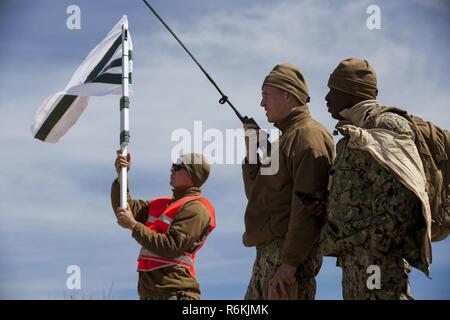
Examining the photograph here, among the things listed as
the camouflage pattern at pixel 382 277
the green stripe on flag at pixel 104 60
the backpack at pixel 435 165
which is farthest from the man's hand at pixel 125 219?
the backpack at pixel 435 165

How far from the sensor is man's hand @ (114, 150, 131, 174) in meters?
9.48

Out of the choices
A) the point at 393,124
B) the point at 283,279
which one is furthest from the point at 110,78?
the point at 393,124

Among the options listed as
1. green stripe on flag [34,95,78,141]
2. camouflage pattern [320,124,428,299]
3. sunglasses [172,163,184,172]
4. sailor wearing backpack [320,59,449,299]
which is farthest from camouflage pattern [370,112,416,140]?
green stripe on flag [34,95,78,141]

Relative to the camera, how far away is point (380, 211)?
7074 millimetres

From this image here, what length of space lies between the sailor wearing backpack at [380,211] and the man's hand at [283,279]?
1.30 feet

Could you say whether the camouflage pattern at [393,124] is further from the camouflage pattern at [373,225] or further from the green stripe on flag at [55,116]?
the green stripe on flag at [55,116]

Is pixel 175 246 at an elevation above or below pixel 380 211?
above

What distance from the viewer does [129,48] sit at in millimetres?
10477

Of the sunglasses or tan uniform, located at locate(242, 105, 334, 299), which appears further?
the sunglasses

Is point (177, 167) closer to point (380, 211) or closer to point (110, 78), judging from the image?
point (110, 78)

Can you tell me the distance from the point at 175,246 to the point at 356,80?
7.80 feet

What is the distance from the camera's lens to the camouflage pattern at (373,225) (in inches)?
278

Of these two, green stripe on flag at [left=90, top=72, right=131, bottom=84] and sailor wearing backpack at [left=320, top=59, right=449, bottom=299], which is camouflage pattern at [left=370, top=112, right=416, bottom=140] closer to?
sailor wearing backpack at [left=320, top=59, right=449, bottom=299]
